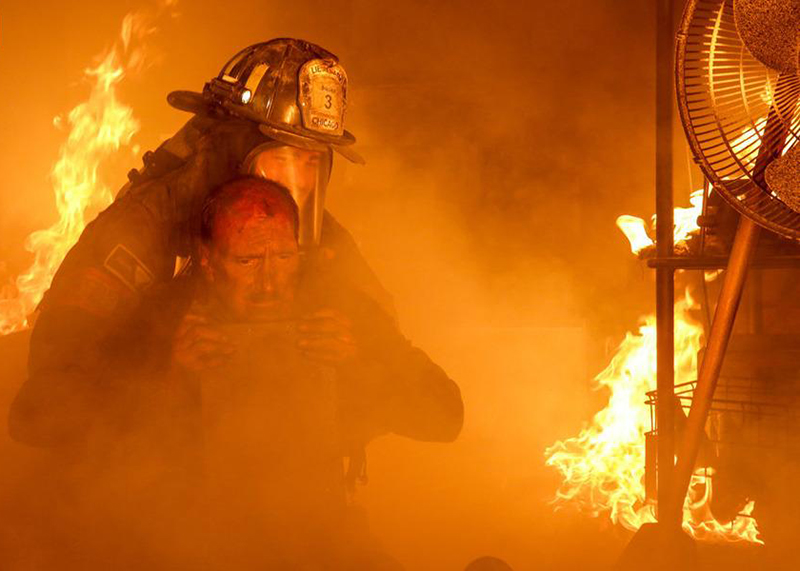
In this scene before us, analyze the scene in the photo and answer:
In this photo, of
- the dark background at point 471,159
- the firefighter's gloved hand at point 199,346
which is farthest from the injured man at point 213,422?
the dark background at point 471,159

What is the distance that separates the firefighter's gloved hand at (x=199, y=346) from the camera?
1871 millimetres

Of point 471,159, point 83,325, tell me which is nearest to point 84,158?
point 471,159

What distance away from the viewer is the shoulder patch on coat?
2.03m

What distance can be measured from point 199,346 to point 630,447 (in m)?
2.86

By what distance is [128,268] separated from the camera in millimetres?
2049

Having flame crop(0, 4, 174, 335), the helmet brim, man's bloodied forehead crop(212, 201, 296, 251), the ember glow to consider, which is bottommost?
the ember glow

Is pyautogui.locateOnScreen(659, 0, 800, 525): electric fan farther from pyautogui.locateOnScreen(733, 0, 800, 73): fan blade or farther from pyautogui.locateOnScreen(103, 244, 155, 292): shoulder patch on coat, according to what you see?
pyautogui.locateOnScreen(103, 244, 155, 292): shoulder patch on coat

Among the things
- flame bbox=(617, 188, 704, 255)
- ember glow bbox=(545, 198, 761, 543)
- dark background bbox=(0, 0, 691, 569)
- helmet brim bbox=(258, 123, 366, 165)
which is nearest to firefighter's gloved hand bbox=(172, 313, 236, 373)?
helmet brim bbox=(258, 123, 366, 165)

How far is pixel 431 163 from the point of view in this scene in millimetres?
5262

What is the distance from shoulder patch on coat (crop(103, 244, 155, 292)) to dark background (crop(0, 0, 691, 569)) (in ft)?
8.70

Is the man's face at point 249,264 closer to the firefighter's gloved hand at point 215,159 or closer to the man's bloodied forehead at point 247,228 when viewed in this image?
the man's bloodied forehead at point 247,228

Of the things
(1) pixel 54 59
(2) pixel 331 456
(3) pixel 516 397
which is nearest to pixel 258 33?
(1) pixel 54 59

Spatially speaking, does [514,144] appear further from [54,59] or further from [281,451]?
[281,451]

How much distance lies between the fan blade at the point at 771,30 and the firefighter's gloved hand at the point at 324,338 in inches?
43.7
